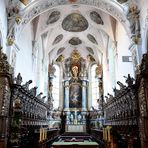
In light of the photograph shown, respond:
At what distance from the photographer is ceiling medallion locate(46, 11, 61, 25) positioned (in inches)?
707

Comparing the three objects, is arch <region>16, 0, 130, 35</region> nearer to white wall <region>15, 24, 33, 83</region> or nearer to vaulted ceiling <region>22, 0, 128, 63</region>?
vaulted ceiling <region>22, 0, 128, 63</region>

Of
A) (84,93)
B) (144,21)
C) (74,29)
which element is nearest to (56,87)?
(84,93)

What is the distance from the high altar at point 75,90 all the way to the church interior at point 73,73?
13 cm

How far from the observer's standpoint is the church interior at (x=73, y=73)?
9906 mm

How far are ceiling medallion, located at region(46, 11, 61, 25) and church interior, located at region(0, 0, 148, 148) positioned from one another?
10cm

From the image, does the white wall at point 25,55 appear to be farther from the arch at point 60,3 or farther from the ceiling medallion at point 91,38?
the ceiling medallion at point 91,38

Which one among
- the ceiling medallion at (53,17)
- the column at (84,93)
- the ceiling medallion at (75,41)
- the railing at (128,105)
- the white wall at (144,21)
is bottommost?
the railing at (128,105)

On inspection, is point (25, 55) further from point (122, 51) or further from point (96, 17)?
point (122, 51)

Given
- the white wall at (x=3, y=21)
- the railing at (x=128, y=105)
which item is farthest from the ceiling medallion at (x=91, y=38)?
the white wall at (x=3, y=21)

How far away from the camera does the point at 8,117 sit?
10102 millimetres

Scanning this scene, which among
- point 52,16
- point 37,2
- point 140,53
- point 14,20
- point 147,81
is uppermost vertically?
point 52,16

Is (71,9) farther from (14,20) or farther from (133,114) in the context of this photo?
(133,114)

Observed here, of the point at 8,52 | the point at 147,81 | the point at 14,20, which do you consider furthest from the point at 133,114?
the point at 14,20

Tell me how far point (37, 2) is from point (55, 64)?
15099mm
